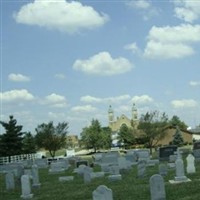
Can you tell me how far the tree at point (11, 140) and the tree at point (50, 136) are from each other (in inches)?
178

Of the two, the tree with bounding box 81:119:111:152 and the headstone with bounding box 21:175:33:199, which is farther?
the tree with bounding box 81:119:111:152

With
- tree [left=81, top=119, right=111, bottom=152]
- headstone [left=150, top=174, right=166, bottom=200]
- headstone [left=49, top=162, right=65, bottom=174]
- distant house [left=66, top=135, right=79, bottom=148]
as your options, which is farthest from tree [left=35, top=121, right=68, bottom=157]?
headstone [left=150, top=174, right=166, bottom=200]

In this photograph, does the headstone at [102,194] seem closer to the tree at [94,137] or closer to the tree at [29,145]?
the tree at [29,145]

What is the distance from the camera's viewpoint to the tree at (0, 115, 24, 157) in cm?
5778

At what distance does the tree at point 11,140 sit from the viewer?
190ft

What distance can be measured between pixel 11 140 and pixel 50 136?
6859 mm

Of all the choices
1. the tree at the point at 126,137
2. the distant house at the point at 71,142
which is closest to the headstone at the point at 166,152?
the distant house at the point at 71,142

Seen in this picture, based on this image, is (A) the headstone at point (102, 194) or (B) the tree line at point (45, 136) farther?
(B) the tree line at point (45, 136)

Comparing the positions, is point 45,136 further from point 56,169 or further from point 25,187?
point 25,187

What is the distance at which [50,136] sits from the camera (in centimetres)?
6369

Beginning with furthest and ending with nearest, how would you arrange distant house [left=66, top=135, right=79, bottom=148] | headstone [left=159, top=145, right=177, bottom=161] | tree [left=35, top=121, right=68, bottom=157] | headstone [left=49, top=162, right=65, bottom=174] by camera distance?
distant house [left=66, top=135, right=79, bottom=148] → tree [left=35, top=121, right=68, bottom=157] → headstone [left=159, top=145, right=177, bottom=161] → headstone [left=49, top=162, right=65, bottom=174]

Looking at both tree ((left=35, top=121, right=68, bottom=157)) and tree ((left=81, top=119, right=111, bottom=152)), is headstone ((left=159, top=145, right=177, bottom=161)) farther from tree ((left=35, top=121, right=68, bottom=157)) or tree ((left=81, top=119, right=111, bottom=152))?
tree ((left=81, top=119, right=111, bottom=152))

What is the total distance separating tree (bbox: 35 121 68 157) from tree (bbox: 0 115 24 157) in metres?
4.52

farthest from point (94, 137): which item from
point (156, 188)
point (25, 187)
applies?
point (156, 188)
